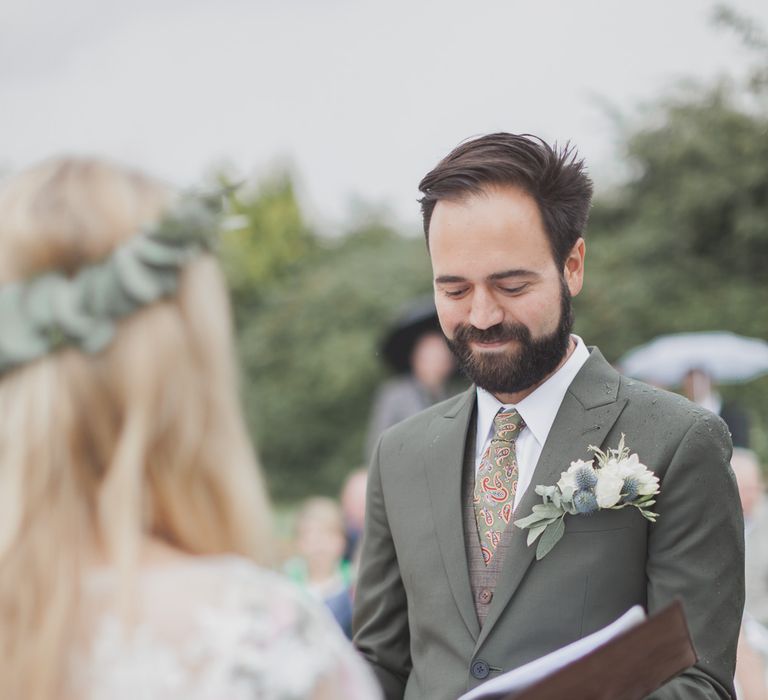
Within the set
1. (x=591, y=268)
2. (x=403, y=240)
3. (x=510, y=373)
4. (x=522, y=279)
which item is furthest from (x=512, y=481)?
(x=403, y=240)

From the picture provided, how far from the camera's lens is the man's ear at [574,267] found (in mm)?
2609

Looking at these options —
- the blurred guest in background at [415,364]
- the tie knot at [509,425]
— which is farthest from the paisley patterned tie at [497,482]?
the blurred guest in background at [415,364]

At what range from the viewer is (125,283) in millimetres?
1527

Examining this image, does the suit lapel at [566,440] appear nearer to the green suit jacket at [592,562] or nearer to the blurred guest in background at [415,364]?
the green suit jacket at [592,562]

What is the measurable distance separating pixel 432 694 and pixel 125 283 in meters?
1.36

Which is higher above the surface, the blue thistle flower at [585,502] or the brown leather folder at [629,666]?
the blue thistle flower at [585,502]

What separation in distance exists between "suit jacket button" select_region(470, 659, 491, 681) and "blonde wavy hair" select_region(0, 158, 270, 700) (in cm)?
89

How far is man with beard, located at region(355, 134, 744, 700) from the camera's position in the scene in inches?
89.4

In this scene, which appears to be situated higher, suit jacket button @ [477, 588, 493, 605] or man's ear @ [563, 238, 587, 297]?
man's ear @ [563, 238, 587, 297]

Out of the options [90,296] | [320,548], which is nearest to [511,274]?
[90,296]

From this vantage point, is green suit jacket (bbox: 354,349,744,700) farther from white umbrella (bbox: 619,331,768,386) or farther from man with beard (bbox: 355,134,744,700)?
white umbrella (bbox: 619,331,768,386)

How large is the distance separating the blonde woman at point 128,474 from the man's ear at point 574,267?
1.20 metres

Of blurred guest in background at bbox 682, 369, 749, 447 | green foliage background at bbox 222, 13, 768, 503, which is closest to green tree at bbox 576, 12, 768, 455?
green foliage background at bbox 222, 13, 768, 503

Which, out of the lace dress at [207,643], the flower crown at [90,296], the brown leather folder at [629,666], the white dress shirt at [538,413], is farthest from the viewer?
the white dress shirt at [538,413]
